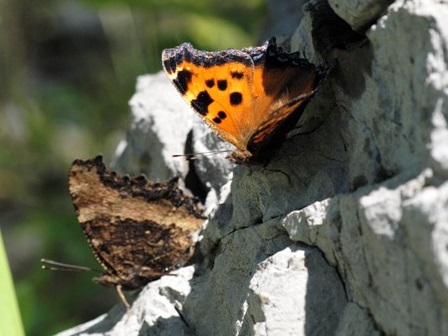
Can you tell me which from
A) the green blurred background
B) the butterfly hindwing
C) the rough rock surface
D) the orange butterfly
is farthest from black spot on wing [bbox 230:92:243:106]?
the green blurred background

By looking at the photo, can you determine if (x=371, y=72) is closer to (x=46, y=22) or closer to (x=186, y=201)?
(x=186, y=201)

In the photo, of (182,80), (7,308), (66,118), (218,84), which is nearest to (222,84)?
(218,84)

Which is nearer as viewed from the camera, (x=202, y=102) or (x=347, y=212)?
(x=347, y=212)

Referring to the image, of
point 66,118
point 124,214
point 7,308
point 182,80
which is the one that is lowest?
point 7,308

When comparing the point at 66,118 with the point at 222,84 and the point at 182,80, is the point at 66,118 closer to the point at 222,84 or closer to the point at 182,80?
the point at 182,80

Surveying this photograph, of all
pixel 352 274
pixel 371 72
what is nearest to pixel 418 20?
pixel 371 72

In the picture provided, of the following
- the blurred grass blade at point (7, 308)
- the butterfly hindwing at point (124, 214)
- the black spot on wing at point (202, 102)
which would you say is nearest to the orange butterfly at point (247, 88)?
the black spot on wing at point (202, 102)
